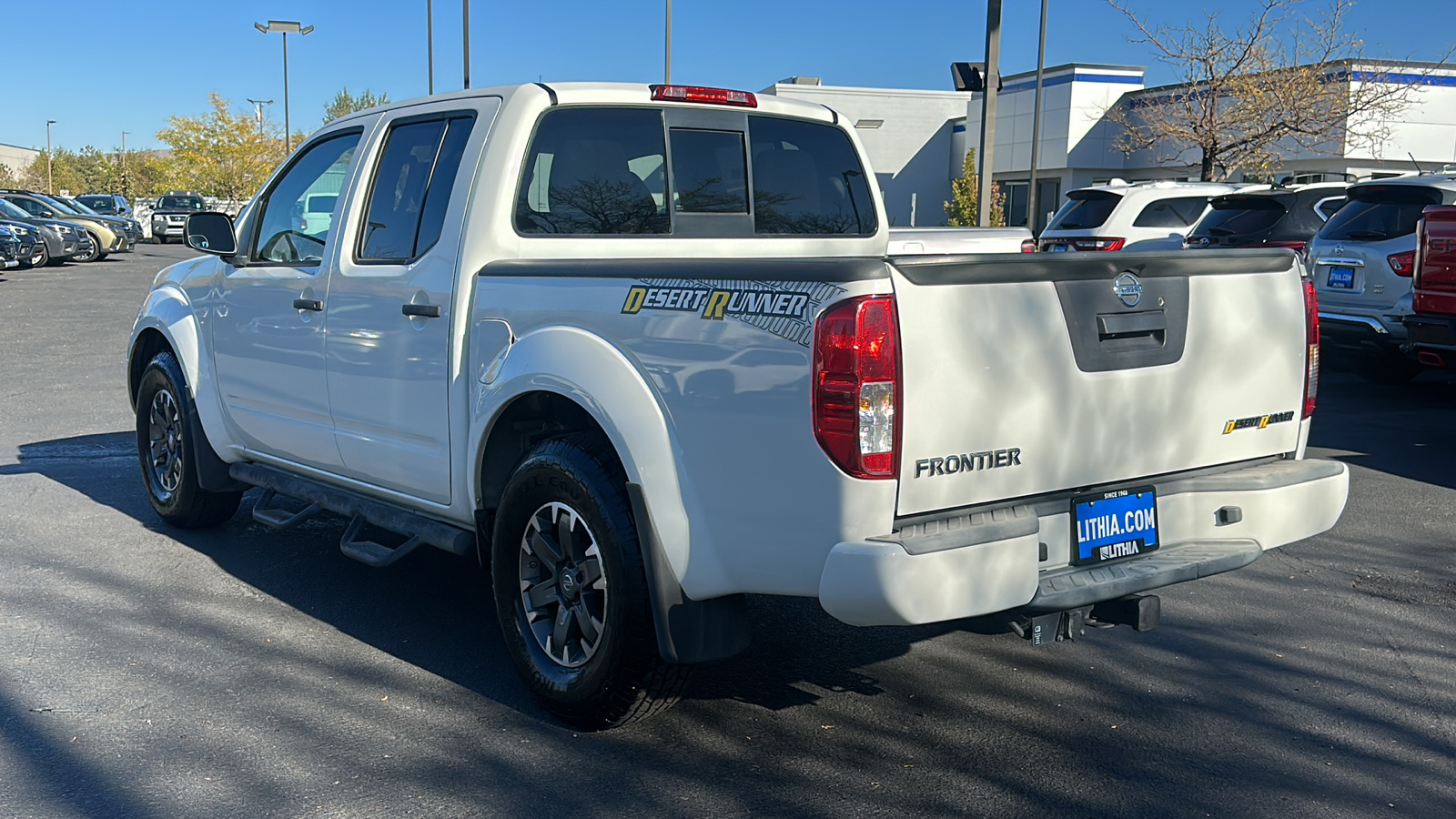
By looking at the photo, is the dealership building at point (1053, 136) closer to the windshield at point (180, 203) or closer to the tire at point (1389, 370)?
the tire at point (1389, 370)

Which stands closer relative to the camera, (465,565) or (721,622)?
(721,622)

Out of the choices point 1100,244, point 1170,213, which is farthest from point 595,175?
point 1170,213

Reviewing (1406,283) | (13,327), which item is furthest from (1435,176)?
(13,327)

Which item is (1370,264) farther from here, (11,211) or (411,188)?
(11,211)

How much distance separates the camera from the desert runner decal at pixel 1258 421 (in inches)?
162

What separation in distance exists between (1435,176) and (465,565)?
28.9ft

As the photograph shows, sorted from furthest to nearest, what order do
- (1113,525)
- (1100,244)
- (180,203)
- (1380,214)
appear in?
(180,203), (1100,244), (1380,214), (1113,525)

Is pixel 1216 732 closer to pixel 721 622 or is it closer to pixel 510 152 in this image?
pixel 721 622

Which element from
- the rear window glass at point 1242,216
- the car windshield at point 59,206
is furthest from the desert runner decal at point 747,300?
the car windshield at point 59,206

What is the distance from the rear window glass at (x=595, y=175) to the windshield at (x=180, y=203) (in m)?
48.5

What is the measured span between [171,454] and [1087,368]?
485cm

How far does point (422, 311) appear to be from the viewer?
4578 millimetres

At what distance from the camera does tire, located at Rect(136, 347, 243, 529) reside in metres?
6.34

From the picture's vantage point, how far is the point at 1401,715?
4211 millimetres
